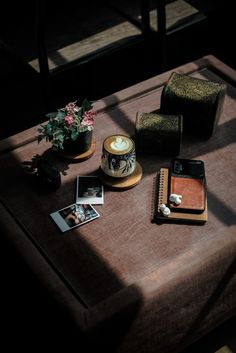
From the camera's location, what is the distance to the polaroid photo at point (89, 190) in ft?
6.05

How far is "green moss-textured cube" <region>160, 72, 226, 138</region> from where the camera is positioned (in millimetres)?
1991

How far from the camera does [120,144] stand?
1853mm

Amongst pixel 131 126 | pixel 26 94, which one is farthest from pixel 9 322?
pixel 26 94

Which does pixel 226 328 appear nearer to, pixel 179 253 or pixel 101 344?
pixel 179 253

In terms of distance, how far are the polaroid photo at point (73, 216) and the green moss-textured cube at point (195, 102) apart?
1.54 feet

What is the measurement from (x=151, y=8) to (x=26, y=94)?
2.36 feet

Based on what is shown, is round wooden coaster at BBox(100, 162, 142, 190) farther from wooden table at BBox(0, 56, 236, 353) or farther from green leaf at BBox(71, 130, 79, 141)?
green leaf at BBox(71, 130, 79, 141)

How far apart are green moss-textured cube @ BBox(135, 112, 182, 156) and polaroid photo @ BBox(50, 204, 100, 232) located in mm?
299

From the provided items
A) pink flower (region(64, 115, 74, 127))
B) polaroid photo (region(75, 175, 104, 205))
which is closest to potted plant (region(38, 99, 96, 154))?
pink flower (region(64, 115, 74, 127))

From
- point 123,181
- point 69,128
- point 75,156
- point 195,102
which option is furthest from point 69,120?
point 195,102

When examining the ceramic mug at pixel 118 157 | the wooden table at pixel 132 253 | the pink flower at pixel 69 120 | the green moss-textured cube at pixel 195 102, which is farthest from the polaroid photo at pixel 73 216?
the green moss-textured cube at pixel 195 102

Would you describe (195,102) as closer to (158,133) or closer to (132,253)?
(158,133)

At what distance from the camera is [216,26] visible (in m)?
3.09

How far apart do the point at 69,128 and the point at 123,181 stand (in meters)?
0.24
